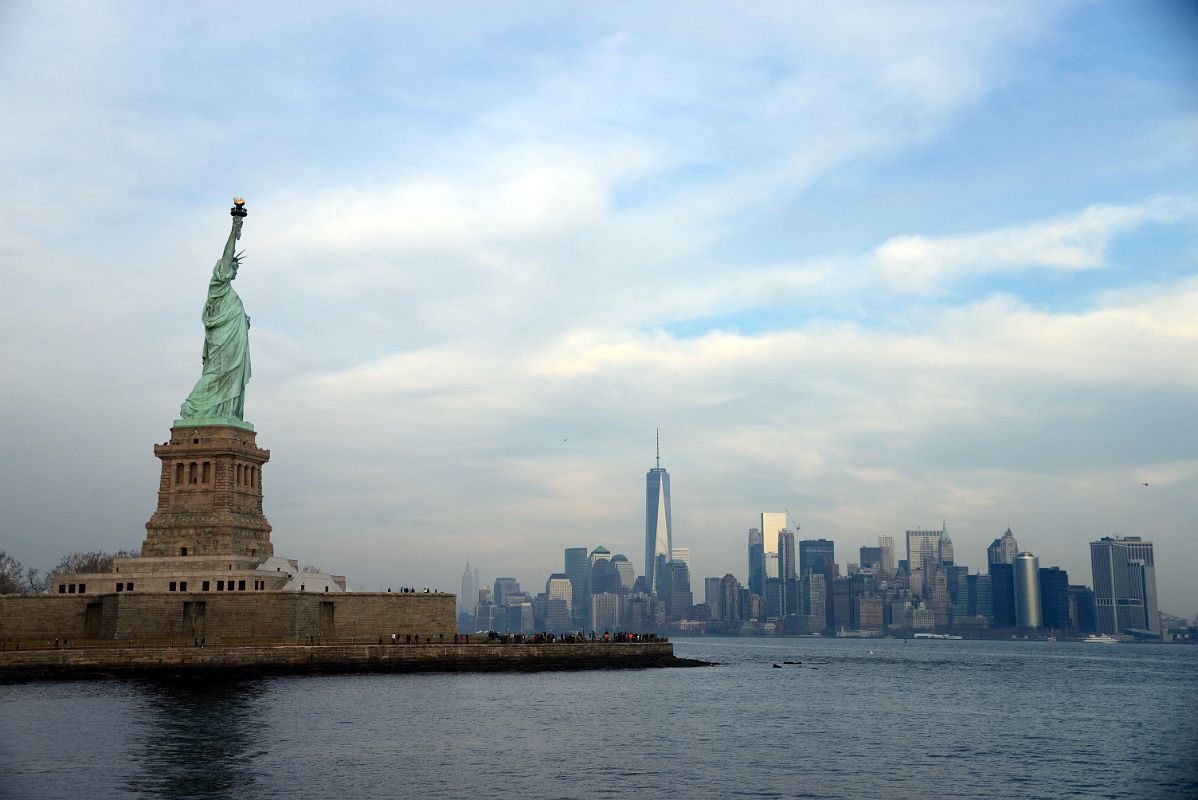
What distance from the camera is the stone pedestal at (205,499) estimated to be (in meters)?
85.3

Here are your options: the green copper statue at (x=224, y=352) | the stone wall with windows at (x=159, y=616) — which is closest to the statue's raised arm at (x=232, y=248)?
the green copper statue at (x=224, y=352)

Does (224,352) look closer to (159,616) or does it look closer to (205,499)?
(205,499)

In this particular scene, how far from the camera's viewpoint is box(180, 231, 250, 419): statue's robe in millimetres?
89625

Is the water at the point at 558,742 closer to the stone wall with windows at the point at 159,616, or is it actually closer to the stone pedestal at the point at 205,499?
the stone wall with windows at the point at 159,616

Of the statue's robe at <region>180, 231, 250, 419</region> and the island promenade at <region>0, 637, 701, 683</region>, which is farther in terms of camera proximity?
the statue's robe at <region>180, 231, 250, 419</region>

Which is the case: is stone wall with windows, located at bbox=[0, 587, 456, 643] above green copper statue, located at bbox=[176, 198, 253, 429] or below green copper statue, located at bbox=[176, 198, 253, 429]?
below

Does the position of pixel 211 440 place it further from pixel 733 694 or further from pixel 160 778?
pixel 160 778

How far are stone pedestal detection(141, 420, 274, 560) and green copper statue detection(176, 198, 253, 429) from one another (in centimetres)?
158

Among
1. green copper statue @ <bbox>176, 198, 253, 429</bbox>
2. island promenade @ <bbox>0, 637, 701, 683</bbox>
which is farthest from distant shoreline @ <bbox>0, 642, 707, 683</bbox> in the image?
green copper statue @ <bbox>176, 198, 253, 429</bbox>

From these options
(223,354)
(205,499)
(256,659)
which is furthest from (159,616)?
(223,354)

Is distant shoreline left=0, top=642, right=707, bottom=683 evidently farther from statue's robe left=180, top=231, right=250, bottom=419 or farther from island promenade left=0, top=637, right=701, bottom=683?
statue's robe left=180, top=231, right=250, bottom=419

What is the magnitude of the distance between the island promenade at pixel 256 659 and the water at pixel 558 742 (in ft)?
12.9

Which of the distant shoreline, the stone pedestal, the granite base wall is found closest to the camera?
the distant shoreline

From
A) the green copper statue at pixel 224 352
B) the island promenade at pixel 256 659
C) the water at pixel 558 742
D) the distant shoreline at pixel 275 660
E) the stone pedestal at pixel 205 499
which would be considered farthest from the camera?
the green copper statue at pixel 224 352
